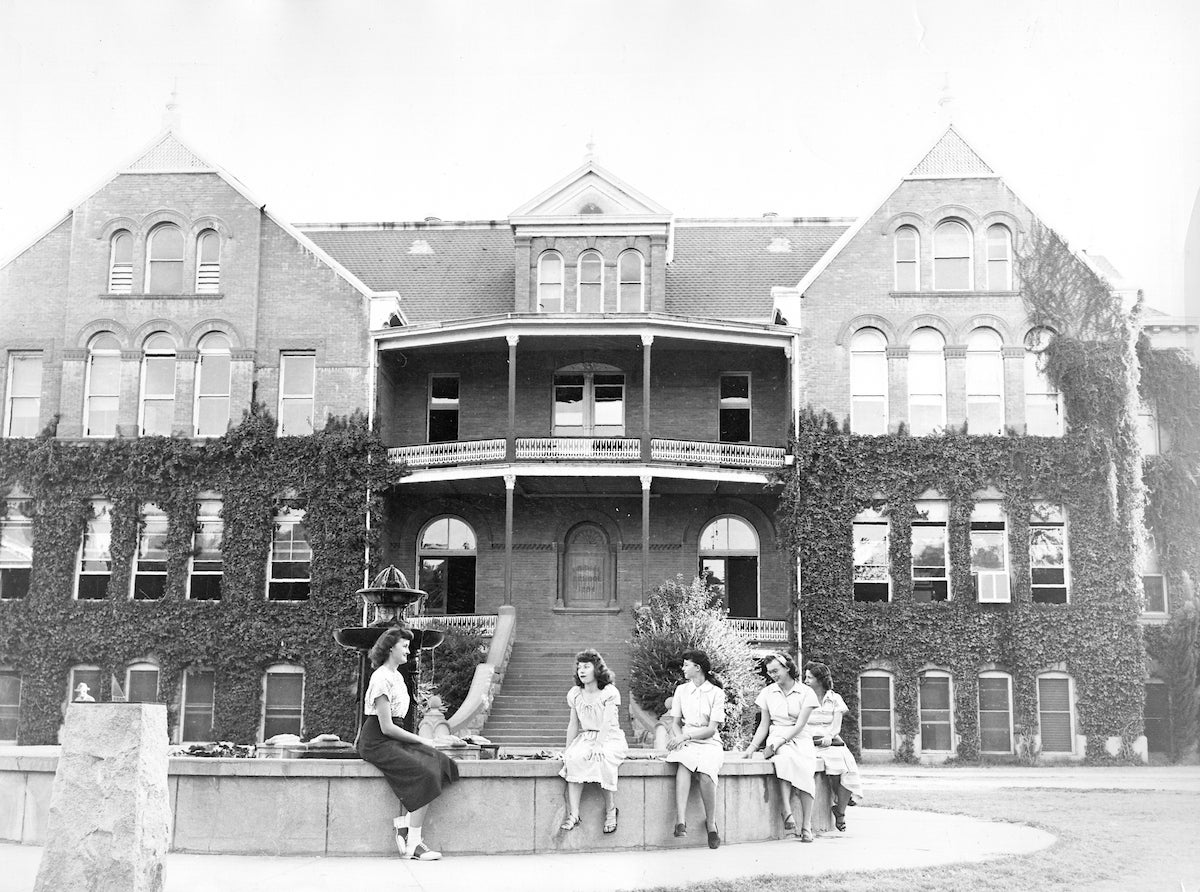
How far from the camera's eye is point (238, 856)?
11719 mm

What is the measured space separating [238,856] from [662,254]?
22.4m

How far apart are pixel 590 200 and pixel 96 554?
537 inches

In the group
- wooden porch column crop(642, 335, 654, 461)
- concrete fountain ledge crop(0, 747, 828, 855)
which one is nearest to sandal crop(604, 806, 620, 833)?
concrete fountain ledge crop(0, 747, 828, 855)

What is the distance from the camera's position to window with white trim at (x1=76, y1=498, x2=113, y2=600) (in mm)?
30938

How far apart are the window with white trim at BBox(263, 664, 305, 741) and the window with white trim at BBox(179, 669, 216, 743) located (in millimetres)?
1137

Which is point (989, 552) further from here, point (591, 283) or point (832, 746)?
point (832, 746)

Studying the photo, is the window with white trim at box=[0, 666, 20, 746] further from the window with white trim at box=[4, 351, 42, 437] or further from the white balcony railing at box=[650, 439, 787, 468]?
the white balcony railing at box=[650, 439, 787, 468]

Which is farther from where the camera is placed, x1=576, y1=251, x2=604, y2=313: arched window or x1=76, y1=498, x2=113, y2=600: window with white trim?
x1=576, y1=251, x2=604, y2=313: arched window

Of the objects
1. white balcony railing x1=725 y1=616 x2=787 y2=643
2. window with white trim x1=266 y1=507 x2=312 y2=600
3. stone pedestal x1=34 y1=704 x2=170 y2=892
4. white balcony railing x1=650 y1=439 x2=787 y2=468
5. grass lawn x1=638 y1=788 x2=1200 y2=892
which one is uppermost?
white balcony railing x1=650 y1=439 x2=787 y2=468

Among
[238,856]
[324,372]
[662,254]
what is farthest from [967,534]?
[238,856]

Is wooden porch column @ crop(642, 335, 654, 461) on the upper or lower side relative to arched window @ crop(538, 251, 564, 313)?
lower

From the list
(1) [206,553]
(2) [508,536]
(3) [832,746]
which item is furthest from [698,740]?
(1) [206,553]

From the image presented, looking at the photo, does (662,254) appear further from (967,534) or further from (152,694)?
(152,694)

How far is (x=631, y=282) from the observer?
106ft
